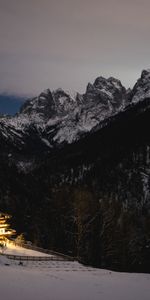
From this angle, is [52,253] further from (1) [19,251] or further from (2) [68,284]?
(2) [68,284]

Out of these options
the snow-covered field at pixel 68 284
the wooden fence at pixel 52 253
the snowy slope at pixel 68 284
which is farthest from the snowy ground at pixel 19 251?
the snowy slope at pixel 68 284

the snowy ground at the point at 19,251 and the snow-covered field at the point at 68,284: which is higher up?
the snowy ground at the point at 19,251

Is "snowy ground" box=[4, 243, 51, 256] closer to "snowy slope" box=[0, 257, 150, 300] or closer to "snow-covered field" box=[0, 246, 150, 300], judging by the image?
"snow-covered field" box=[0, 246, 150, 300]

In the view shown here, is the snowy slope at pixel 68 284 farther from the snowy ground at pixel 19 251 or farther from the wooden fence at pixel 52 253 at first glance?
the snowy ground at pixel 19 251

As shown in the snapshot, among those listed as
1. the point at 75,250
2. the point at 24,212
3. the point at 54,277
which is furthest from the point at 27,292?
the point at 24,212

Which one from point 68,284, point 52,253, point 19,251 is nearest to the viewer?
point 68,284

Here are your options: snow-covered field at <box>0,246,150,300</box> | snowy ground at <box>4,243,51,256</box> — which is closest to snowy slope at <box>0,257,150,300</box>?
snow-covered field at <box>0,246,150,300</box>

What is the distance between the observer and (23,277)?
115 feet

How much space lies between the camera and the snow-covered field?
29.8 meters

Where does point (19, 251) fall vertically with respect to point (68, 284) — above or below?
above

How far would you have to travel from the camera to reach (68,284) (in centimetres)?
3528

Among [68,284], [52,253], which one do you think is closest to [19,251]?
[52,253]

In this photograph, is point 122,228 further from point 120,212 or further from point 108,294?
point 108,294

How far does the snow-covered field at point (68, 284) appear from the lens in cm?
2980
